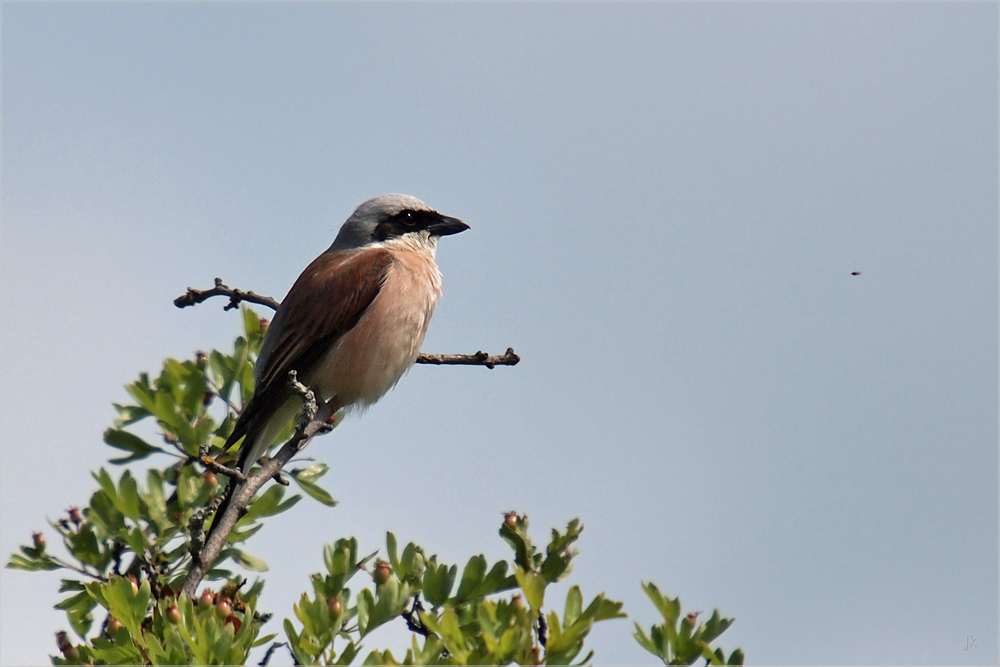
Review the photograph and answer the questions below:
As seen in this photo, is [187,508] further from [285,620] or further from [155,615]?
[285,620]

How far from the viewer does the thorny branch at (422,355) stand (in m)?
4.35

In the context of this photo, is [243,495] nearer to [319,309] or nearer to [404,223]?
[319,309]

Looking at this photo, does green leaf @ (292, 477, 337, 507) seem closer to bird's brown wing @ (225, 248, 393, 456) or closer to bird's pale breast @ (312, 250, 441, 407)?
bird's brown wing @ (225, 248, 393, 456)

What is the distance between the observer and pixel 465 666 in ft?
7.71

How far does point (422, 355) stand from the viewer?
4887mm

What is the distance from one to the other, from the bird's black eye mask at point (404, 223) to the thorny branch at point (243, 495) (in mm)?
2078

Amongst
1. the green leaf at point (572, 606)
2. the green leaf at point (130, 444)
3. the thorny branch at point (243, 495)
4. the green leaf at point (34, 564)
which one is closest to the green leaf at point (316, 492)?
the thorny branch at point (243, 495)

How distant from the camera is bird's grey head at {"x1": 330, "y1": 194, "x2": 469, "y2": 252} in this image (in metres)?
6.10

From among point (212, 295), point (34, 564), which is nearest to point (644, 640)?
point (34, 564)

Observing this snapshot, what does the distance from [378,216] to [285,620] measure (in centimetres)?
387

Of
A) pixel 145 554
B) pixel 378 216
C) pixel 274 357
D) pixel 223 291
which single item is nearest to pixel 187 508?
pixel 145 554

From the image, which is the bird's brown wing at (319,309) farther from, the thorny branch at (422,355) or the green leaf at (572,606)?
the green leaf at (572,606)

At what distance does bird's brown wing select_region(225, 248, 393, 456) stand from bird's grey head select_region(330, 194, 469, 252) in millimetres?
328

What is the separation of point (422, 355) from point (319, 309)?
76cm
